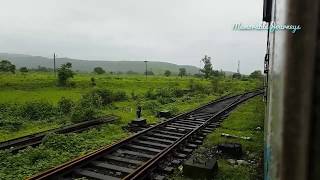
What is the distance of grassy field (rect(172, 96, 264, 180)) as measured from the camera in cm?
750

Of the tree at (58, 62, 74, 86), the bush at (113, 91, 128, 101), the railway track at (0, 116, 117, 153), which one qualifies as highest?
the tree at (58, 62, 74, 86)

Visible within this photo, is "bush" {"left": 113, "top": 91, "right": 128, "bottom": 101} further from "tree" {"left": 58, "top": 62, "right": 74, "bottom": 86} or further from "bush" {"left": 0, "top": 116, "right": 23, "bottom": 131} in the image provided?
"tree" {"left": 58, "top": 62, "right": 74, "bottom": 86}

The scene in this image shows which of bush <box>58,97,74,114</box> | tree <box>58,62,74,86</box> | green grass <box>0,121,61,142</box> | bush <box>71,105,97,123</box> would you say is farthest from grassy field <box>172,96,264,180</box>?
tree <box>58,62,74,86</box>

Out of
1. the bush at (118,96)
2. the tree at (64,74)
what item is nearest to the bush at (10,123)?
the bush at (118,96)

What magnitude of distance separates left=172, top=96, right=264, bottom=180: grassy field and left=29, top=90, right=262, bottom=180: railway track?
1.57 ft

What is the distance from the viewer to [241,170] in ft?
25.4

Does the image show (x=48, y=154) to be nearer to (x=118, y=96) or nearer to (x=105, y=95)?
(x=105, y=95)

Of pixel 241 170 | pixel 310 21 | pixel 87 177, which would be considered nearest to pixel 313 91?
pixel 310 21

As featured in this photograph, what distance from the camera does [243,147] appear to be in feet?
32.7

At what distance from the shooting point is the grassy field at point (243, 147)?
7505 mm

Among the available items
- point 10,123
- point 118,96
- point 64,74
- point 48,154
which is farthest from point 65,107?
point 64,74

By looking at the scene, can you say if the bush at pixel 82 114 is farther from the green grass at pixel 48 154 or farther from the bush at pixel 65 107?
the bush at pixel 65 107

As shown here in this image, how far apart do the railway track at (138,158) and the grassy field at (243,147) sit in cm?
48

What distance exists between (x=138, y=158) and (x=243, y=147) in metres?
3.40
